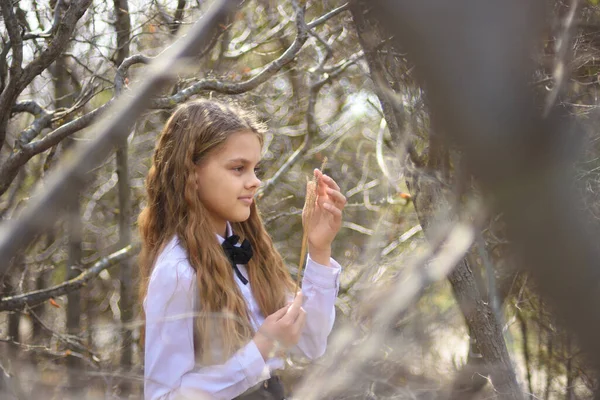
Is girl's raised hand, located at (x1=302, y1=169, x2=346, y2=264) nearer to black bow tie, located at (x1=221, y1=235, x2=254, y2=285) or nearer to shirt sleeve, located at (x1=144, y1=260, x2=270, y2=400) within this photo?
black bow tie, located at (x1=221, y1=235, x2=254, y2=285)

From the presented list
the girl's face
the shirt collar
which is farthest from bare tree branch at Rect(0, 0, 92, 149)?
the shirt collar

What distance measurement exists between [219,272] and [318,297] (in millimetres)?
330

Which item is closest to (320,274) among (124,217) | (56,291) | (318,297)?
(318,297)

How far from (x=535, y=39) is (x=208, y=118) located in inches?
66.5

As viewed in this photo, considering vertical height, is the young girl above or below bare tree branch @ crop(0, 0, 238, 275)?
below

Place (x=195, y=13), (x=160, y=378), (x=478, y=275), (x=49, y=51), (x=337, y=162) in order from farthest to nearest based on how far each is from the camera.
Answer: (x=337, y=162) < (x=195, y=13) < (x=478, y=275) < (x=49, y=51) < (x=160, y=378)

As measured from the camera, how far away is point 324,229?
1.92 meters

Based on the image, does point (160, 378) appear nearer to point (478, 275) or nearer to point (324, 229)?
point (324, 229)

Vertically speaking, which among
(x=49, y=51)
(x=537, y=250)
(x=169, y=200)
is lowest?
(x=169, y=200)

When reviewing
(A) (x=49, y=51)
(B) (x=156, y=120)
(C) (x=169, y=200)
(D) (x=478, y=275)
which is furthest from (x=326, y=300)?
(B) (x=156, y=120)

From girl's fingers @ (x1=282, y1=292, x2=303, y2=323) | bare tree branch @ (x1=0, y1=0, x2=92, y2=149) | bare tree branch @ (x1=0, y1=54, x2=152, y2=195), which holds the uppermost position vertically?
bare tree branch @ (x1=0, y1=0, x2=92, y2=149)

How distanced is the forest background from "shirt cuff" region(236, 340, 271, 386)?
16cm

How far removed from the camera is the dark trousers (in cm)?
174

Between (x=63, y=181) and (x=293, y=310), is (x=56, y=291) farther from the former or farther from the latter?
(x=63, y=181)
